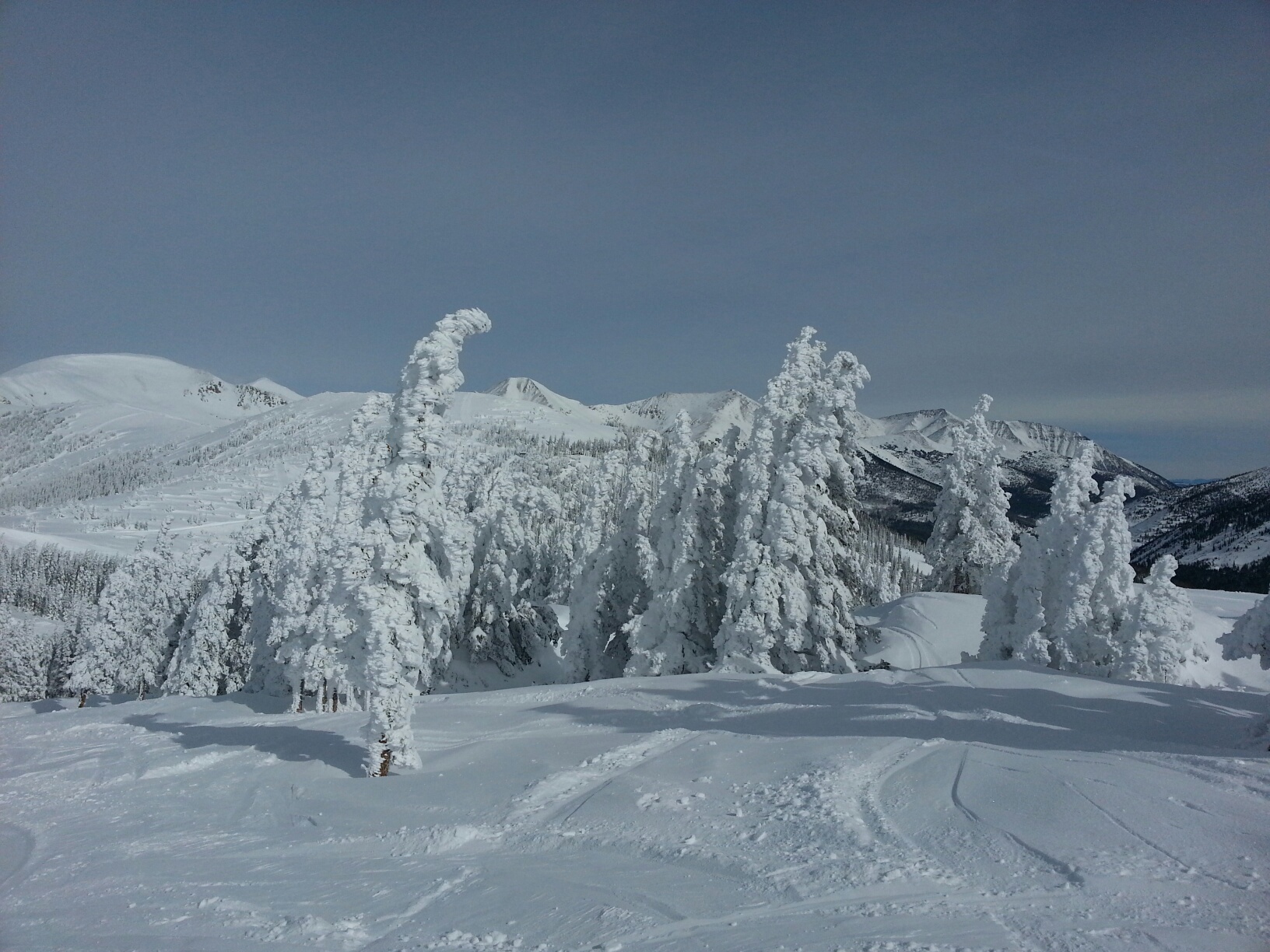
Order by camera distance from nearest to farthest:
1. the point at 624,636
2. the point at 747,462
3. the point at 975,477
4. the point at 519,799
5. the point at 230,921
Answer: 1. the point at 230,921
2. the point at 519,799
3. the point at 747,462
4. the point at 624,636
5. the point at 975,477

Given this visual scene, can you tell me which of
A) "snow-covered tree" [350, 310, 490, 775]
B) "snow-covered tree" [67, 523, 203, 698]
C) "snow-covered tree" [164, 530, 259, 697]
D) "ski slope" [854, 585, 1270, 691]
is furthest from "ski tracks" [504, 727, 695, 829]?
"snow-covered tree" [67, 523, 203, 698]

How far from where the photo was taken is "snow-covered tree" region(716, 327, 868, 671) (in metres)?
25.1

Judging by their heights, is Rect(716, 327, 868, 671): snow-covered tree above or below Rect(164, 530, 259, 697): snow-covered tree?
above

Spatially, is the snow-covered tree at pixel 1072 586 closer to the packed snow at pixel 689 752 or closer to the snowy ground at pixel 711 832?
the packed snow at pixel 689 752

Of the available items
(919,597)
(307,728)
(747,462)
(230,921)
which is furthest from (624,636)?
(230,921)

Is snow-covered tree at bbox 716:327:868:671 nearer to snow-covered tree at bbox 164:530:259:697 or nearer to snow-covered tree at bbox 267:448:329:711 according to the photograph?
snow-covered tree at bbox 267:448:329:711

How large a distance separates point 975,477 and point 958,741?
3585 centimetres

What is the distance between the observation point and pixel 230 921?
9.21 metres

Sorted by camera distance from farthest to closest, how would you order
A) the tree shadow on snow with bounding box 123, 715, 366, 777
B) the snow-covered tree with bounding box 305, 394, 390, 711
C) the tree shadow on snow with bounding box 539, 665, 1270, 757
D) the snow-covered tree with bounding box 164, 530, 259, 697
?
the snow-covered tree with bounding box 164, 530, 259, 697 < the tree shadow on snow with bounding box 123, 715, 366, 777 < the snow-covered tree with bounding box 305, 394, 390, 711 < the tree shadow on snow with bounding box 539, 665, 1270, 757

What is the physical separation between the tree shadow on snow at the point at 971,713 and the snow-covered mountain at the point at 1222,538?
11370 centimetres

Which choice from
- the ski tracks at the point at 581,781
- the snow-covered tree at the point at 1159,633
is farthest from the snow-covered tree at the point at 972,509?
the ski tracks at the point at 581,781

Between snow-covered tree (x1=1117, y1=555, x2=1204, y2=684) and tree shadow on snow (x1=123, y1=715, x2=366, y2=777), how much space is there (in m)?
28.0

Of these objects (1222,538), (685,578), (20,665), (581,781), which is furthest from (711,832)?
(1222,538)

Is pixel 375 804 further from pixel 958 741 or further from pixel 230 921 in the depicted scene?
pixel 958 741
